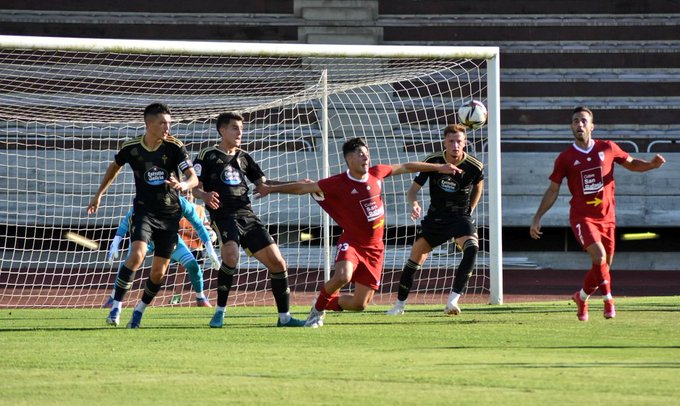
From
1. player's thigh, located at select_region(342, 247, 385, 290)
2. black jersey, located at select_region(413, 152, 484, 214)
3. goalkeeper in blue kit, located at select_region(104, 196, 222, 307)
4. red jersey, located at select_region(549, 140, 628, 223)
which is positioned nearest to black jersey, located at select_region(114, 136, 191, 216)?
player's thigh, located at select_region(342, 247, 385, 290)

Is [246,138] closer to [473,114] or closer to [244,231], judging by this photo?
[473,114]

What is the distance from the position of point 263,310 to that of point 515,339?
4.11 metres

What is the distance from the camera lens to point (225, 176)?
32.2 ft

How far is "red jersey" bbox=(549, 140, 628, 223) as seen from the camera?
1014 cm

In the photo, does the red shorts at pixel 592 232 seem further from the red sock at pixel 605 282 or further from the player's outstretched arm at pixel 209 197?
the player's outstretched arm at pixel 209 197

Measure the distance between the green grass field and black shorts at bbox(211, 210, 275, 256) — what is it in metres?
0.70

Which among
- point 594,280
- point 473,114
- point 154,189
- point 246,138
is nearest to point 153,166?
point 154,189

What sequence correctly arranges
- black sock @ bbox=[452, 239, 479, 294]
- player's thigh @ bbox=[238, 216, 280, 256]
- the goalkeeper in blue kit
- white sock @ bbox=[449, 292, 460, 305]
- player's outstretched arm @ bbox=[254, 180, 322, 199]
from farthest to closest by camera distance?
the goalkeeper in blue kit
black sock @ bbox=[452, 239, 479, 294]
white sock @ bbox=[449, 292, 460, 305]
player's thigh @ bbox=[238, 216, 280, 256]
player's outstretched arm @ bbox=[254, 180, 322, 199]

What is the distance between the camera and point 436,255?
19.2m

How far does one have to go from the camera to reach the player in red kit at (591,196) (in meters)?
9.98

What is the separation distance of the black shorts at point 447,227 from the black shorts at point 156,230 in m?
2.65

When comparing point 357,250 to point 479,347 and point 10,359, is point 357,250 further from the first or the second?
point 10,359

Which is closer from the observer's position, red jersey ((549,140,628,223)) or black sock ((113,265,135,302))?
black sock ((113,265,135,302))

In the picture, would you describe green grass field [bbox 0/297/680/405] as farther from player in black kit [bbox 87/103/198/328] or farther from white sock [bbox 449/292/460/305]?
player in black kit [bbox 87/103/198/328]
